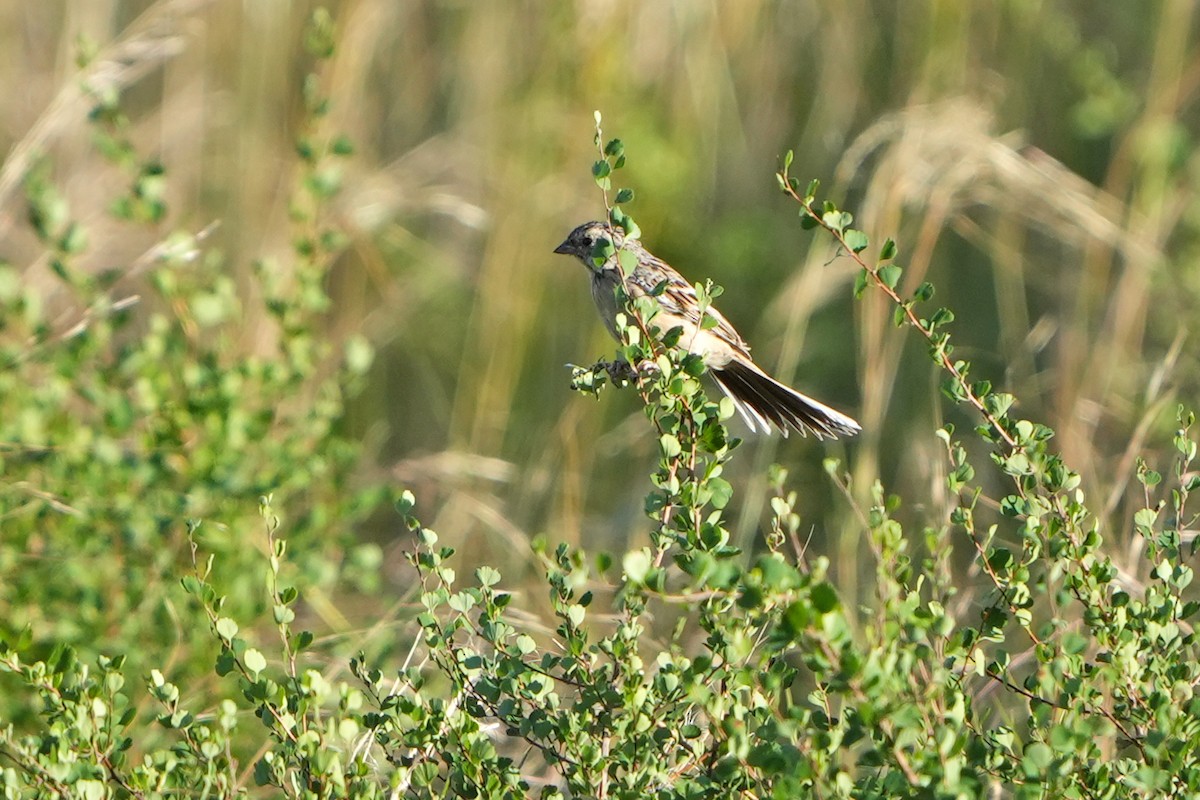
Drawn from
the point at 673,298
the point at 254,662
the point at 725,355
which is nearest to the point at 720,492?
the point at 254,662

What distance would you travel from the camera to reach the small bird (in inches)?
145

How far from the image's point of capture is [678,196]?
5.80 m

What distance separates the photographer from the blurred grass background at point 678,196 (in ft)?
15.8

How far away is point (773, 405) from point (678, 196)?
Answer: 210 centimetres

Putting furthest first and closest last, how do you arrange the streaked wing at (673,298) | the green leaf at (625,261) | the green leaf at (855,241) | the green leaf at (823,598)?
the streaked wing at (673,298), the green leaf at (625,261), the green leaf at (855,241), the green leaf at (823,598)

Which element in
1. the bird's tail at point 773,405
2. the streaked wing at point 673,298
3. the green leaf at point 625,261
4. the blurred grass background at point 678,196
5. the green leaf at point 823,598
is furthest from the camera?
the blurred grass background at point 678,196

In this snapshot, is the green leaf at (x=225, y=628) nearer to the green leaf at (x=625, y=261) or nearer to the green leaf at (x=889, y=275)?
the green leaf at (x=625, y=261)

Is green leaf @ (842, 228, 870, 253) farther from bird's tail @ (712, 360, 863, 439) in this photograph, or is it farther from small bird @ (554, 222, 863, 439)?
bird's tail @ (712, 360, 863, 439)

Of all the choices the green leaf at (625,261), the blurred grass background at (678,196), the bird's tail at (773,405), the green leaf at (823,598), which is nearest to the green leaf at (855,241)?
the green leaf at (625,261)

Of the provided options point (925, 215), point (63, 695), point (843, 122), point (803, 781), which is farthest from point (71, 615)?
point (843, 122)

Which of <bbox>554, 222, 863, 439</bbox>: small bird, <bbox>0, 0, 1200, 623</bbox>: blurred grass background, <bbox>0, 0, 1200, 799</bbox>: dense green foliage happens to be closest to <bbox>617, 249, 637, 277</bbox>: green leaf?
<bbox>0, 0, 1200, 799</bbox>: dense green foliage

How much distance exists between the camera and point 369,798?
2.24m

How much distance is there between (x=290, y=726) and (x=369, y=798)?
168mm

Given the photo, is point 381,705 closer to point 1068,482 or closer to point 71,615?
point 1068,482
